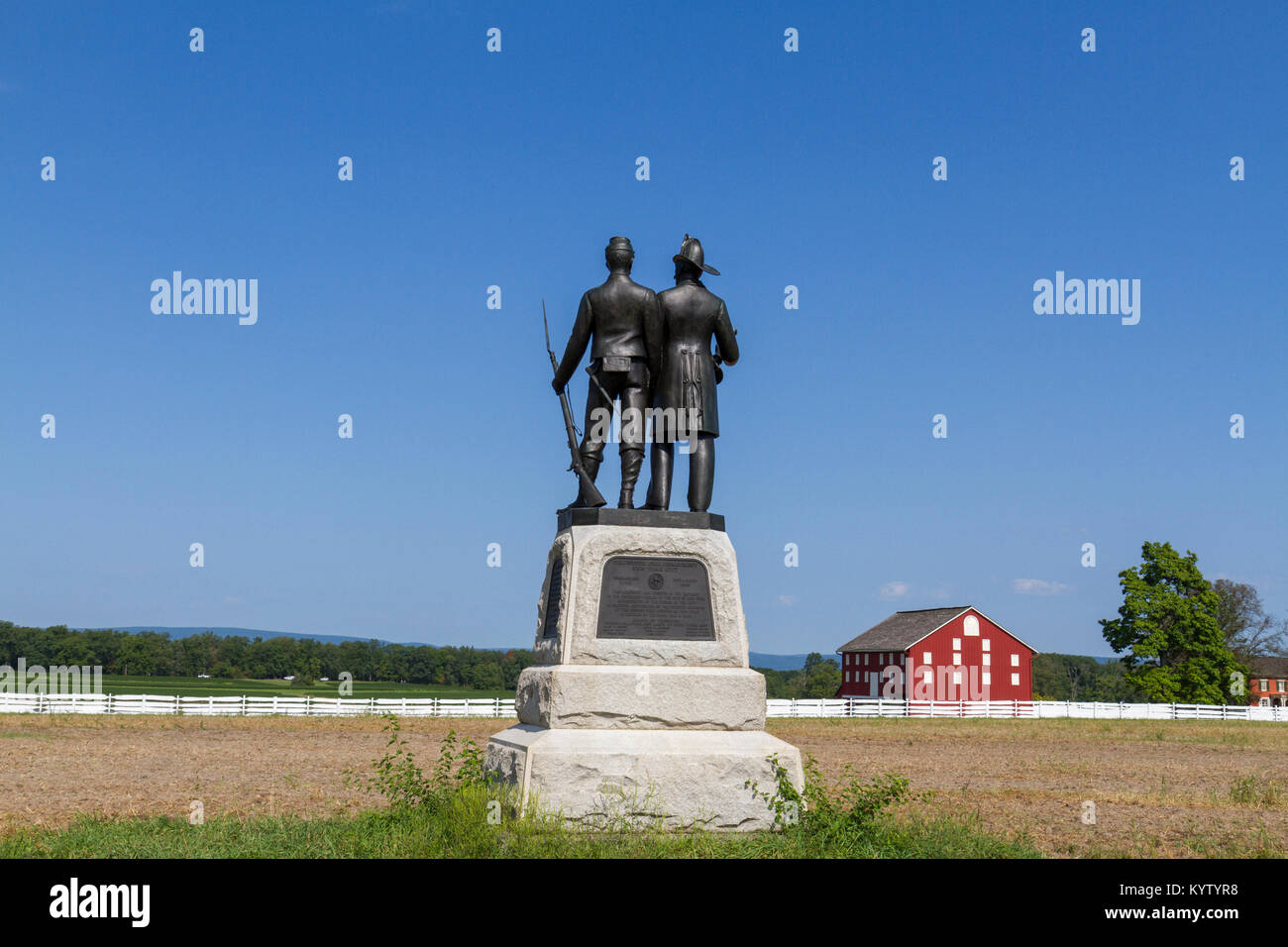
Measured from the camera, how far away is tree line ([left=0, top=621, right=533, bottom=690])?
3132 inches

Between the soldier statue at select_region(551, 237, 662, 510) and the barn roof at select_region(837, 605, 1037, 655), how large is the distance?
44.9 meters

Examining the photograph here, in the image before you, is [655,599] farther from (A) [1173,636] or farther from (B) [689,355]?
(A) [1173,636]

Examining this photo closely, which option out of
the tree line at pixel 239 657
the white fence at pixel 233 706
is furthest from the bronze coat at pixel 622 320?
the tree line at pixel 239 657

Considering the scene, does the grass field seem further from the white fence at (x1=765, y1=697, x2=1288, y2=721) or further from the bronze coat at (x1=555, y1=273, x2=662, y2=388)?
the bronze coat at (x1=555, y1=273, x2=662, y2=388)

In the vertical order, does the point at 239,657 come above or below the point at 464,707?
below

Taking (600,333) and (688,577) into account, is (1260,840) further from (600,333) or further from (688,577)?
(600,333)

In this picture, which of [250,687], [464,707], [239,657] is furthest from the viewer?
[239,657]

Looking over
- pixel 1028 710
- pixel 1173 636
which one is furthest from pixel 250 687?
pixel 1173 636

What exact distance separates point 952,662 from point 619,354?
46158 mm

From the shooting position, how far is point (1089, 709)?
47.6 meters

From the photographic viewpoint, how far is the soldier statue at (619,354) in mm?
9289

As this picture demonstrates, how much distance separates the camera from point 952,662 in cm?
5184
